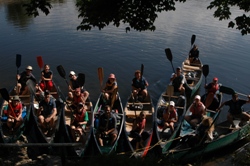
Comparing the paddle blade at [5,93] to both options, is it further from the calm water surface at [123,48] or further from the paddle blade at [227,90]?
the paddle blade at [227,90]

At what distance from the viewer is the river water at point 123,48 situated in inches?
688

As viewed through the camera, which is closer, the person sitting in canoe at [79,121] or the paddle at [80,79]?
the person sitting in canoe at [79,121]

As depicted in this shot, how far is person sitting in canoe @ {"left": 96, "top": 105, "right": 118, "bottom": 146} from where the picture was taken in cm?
930

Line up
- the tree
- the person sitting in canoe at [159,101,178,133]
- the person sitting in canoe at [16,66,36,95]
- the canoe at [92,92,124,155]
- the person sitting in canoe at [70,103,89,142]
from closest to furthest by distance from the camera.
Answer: the tree < the canoe at [92,92,124,155] < the person sitting in canoe at [70,103,89,142] < the person sitting in canoe at [159,101,178,133] < the person sitting in canoe at [16,66,36,95]

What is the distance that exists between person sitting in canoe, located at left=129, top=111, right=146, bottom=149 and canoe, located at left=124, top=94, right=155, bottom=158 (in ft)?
0.36

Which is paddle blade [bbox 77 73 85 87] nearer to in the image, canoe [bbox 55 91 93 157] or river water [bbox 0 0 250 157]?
canoe [bbox 55 91 93 157]

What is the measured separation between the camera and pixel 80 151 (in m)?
9.12

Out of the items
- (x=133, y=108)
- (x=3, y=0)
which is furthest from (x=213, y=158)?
(x=3, y=0)

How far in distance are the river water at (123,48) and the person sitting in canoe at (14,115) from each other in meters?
5.34

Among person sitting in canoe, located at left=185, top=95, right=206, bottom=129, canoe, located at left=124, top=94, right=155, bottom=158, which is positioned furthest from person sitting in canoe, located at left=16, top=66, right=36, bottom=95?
person sitting in canoe, located at left=185, top=95, right=206, bottom=129

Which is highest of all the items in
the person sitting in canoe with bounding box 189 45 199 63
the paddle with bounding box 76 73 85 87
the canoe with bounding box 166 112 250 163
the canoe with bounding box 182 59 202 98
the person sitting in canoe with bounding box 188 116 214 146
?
the person sitting in canoe with bounding box 189 45 199 63

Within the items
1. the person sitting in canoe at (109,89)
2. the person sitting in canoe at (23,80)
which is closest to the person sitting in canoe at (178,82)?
the person sitting in canoe at (109,89)

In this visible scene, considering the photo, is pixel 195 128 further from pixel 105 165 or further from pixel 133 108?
pixel 105 165

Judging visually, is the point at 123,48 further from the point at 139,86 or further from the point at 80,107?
the point at 80,107
